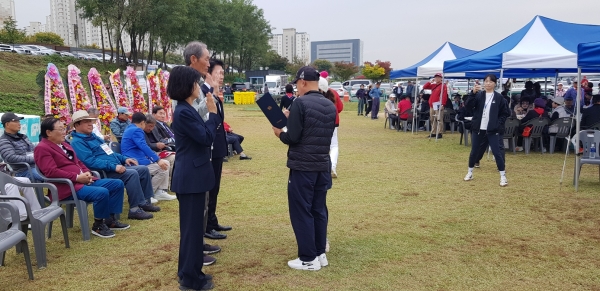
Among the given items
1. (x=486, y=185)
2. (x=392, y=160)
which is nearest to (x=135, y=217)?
(x=486, y=185)

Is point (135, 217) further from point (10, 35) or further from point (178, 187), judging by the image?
point (10, 35)

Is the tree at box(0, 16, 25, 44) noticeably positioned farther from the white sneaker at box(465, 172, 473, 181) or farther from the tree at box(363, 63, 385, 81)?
the white sneaker at box(465, 172, 473, 181)

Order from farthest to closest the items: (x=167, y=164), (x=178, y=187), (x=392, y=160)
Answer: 1. (x=392, y=160)
2. (x=167, y=164)
3. (x=178, y=187)

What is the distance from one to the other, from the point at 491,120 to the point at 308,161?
4651 mm

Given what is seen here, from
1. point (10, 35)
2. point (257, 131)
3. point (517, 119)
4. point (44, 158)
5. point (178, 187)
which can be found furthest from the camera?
point (10, 35)

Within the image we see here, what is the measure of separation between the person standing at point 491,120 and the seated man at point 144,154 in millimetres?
4912

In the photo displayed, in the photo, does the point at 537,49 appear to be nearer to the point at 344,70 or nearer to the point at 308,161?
the point at 308,161

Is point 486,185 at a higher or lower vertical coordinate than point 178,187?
lower

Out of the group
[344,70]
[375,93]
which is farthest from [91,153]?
[344,70]

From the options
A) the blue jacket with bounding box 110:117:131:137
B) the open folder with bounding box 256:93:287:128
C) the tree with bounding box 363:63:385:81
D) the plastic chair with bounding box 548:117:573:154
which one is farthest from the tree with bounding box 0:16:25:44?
the open folder with bounding box 256:93:287:128

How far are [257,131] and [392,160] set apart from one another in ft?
23.6

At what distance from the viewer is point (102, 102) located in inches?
398

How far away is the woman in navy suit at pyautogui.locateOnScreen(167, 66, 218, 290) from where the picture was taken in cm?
329

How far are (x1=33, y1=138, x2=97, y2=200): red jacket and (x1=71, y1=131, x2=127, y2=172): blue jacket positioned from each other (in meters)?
0.45
